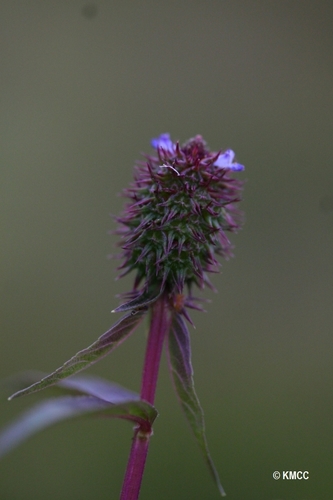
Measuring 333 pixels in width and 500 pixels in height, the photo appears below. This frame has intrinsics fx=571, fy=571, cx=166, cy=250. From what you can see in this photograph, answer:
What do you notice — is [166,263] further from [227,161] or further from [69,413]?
[69,413]

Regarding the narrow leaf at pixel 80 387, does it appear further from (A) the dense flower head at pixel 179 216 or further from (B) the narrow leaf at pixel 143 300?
(A) the dense flower head at pixel 179 216

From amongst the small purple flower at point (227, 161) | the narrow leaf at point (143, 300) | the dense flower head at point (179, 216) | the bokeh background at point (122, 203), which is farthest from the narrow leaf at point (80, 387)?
the bokeh background at point (122, 203)

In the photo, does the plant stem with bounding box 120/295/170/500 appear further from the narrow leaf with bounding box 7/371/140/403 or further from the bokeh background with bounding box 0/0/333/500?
the bokeh background with bounding box 0/0/333/500

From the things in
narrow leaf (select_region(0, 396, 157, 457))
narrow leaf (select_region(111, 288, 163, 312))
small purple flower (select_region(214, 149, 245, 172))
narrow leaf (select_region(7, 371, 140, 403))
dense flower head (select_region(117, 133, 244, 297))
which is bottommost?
narrow leaf (select_region(0, 396, 157, 457))

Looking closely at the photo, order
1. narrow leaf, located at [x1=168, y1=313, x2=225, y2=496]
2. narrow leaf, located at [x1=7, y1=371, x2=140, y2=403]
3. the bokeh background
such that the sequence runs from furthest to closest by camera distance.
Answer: the bokeh background, narrow leaf, located at [x1=7, y1=371, x2=140, y2=403], narrow leaf, located at [x1=168, y1=313, x2=225, y2=496]

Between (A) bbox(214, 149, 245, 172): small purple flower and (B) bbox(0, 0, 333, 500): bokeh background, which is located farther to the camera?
(B) bbox(0, 0, 333, 500): bokeh background

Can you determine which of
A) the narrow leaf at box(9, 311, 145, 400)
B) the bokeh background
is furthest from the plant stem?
the bokeh background

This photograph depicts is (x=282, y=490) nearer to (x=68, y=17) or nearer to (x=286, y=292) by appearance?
(x=286, y=292)
